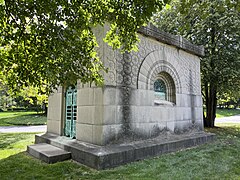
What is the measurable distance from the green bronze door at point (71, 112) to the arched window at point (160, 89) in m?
2.98

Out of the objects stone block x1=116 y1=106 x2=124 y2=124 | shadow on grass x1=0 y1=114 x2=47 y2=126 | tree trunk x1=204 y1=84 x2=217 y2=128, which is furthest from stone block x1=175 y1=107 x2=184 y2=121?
shadow on grass x1=0 y1=114 x2=47 y2=126

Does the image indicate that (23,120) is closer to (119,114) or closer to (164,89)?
(164,89)

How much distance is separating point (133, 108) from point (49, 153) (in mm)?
2730

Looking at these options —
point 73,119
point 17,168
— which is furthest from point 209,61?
point 17,168

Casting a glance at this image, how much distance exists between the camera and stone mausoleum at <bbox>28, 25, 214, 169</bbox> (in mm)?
5414

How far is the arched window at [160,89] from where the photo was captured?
7418 mm

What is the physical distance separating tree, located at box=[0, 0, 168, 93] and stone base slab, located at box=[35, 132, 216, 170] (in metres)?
1.90

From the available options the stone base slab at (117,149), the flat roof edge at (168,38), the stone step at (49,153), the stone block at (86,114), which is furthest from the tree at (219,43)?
the stone step at (49,153)

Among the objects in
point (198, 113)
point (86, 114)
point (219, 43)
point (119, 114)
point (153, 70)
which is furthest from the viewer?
point (219, 43)

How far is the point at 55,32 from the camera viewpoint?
3.86m

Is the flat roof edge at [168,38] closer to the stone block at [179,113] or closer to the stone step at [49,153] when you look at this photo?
the stone block at [179,113]

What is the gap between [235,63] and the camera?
11023 mm

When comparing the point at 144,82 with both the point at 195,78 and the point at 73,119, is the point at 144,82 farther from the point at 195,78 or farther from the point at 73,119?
the point at 195,78

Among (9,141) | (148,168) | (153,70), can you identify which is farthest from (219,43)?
(9,141)
